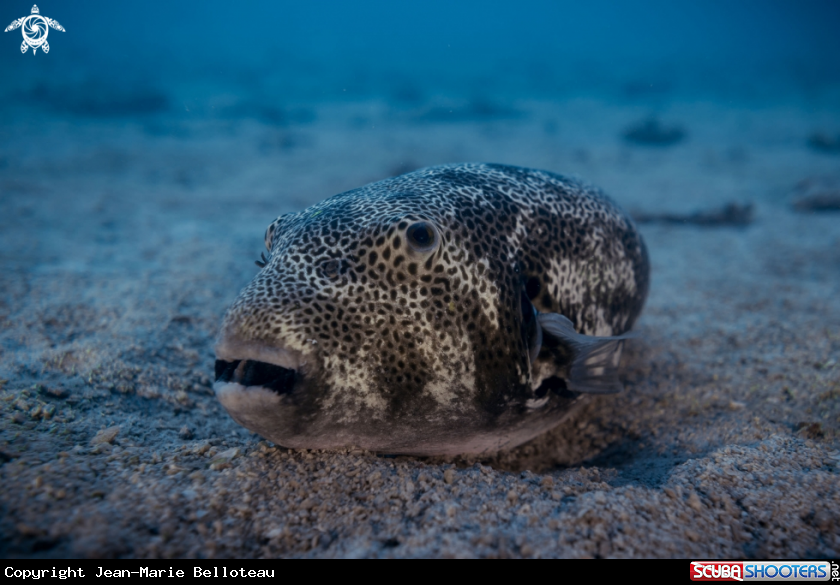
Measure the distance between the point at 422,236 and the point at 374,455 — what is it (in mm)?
1228

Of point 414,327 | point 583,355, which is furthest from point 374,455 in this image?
point 583,355

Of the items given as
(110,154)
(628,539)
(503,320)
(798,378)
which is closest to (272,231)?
(503,320)

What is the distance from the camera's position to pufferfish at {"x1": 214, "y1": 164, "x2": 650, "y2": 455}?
208cm

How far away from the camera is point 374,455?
7.89 feet

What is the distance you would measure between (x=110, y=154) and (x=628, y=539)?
53.9 feet

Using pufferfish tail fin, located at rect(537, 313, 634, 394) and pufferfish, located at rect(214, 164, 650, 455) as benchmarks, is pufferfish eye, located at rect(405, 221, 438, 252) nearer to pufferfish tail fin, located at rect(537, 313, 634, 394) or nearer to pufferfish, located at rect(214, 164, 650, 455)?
pufferfish, located at rect(214, 164, 650, 455)

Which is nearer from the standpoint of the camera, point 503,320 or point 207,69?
point 503,320

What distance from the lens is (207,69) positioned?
A: 40125 millimetres

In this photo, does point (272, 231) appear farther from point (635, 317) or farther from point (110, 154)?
point (110, 154)

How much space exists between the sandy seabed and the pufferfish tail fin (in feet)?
1.68

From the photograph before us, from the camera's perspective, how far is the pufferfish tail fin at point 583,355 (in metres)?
2.61
